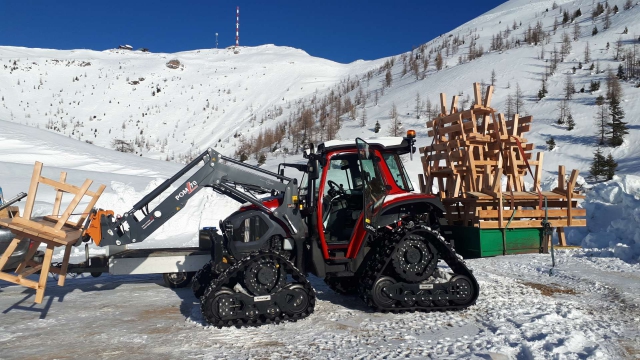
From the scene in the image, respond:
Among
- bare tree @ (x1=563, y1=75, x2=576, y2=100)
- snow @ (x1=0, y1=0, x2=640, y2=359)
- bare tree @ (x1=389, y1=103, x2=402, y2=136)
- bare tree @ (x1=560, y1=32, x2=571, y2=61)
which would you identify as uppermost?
bare tree @ (x1=560, y1=32, x2=571, y2=61)

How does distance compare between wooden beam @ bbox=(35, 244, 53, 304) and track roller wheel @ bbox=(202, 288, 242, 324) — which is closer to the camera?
wooden beam @ bbox=(35, 244, 53, 304)

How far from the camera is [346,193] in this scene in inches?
255

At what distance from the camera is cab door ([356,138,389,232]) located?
6.04 meters

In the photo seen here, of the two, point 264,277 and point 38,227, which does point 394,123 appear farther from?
point 38,227

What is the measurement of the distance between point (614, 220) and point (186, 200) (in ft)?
28.3

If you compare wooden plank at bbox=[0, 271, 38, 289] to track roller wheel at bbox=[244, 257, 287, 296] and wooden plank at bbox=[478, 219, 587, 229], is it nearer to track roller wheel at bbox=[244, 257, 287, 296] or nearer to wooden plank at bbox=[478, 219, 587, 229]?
track roller wheel at bbox=[244, 257, 287, 296]

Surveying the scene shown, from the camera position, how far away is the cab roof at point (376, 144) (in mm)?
6254

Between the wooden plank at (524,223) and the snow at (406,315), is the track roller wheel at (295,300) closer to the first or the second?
the snow at (406,315)

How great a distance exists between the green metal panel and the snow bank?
2.74m

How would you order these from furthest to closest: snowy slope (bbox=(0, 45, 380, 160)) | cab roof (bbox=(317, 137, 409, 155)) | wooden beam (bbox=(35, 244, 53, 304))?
snowy slope (bbox=(0, 45, 380, 160)) → cab roof (bbox=(317, 137, 409, 155)) → wooden beam (bbox=(35, 244, 53, 304))

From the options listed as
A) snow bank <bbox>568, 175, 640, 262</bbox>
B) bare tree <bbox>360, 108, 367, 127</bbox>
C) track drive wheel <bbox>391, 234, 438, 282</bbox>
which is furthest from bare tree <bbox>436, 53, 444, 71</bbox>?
track drive wheel <bbox>391, 234, 438, 282</bbox>

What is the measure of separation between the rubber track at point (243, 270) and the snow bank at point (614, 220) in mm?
6195

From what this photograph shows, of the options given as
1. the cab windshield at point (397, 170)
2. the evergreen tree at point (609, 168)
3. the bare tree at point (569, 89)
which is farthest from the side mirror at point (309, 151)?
the bare tree at point (569, 89)

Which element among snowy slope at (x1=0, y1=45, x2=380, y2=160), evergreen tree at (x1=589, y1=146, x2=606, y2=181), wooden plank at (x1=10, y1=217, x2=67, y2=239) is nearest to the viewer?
wooden plank at (x1=10, y1=217, x2=67, y2=239)
